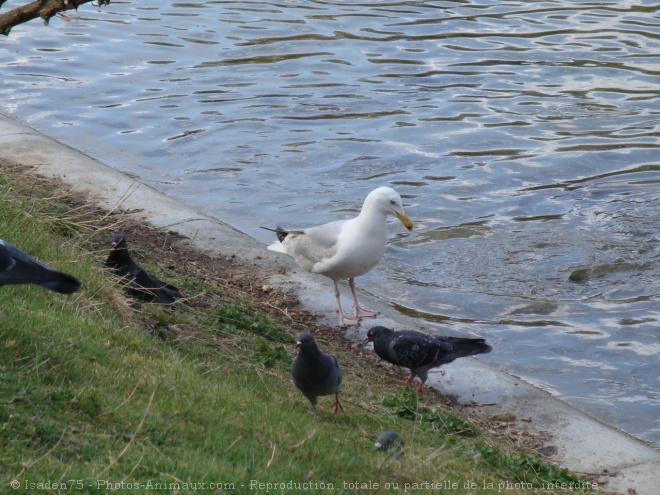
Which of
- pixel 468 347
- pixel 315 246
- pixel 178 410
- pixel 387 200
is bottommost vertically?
pixel 468 347

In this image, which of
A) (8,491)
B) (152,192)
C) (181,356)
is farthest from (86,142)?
(8,491)

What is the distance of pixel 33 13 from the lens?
23.1 ft

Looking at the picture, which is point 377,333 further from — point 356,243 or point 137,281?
point 137,281

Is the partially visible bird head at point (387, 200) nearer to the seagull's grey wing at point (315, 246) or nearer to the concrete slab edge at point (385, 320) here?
the seagull's grey wing at point (315, 246)

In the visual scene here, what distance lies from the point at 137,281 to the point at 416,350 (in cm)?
211

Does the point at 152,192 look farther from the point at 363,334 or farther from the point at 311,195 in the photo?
the point at 363,334

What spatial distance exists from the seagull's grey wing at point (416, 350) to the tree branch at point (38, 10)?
10.4 ft

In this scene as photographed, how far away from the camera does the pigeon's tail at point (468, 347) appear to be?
7402mm

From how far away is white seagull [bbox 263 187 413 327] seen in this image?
8555 millimetres

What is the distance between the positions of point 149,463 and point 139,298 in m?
2.76

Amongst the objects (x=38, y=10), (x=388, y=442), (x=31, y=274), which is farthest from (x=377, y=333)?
(x=38, y=10)

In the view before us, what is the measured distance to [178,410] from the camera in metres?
5.07

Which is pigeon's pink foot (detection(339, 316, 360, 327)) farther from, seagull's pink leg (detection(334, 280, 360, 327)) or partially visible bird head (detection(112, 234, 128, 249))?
partially visible bird head (detection(112, 234, 128, 249))

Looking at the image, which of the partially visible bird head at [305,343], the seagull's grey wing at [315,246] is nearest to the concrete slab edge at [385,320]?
the seagull's grey wing at [315,246]
